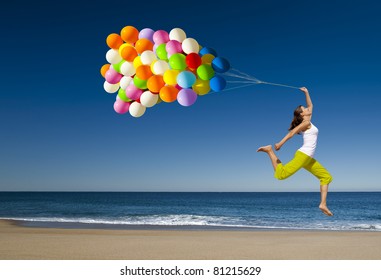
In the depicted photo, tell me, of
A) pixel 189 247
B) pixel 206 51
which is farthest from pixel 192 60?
pixel 189 247

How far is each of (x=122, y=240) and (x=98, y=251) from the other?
2537 millimetres

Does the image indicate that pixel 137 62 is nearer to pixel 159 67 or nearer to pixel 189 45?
pixel 159 67

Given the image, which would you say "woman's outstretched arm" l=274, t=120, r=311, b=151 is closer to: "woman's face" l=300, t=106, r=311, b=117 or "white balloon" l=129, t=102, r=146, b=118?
"woman's face" l=300, t=106, r=311, b=117

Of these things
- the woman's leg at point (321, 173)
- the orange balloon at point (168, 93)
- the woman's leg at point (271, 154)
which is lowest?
the woman's leg at point (321, 173)

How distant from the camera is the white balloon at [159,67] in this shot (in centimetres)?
530

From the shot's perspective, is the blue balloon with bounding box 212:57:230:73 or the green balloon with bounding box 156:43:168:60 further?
the green balloon with bounding box 156:43:168:60

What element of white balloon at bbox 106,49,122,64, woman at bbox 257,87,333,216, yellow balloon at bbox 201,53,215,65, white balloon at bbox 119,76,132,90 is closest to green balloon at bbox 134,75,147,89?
white balloon at bbox 119,76,132,90

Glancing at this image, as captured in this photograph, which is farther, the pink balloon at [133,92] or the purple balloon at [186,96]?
the pink balloon at [133,92]

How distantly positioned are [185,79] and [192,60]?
308 mm

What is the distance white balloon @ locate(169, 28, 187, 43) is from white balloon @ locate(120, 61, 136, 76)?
0.62 m

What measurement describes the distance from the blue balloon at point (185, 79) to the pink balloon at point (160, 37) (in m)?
0.74

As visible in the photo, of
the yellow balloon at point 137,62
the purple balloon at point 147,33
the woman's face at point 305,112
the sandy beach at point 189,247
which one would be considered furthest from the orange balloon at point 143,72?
the sandy beach at point 189,247

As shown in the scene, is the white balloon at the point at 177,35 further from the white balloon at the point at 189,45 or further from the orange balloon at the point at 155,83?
the orange balloon at the point at 155,83

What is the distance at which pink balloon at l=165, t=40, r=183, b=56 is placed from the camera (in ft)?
17.9
